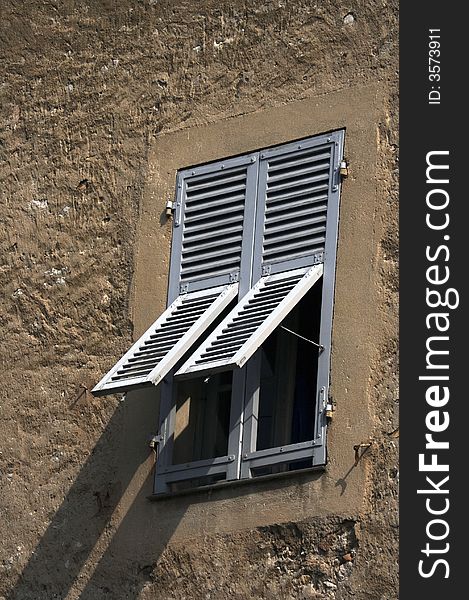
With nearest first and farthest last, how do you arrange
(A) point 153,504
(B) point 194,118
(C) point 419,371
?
(C) point 419,371
(A) point 153,504
(B) point 194,118

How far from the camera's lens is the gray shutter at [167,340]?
30.6 feet

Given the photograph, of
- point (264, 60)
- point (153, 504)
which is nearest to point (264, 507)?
point (153, 504)

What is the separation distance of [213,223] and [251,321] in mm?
860

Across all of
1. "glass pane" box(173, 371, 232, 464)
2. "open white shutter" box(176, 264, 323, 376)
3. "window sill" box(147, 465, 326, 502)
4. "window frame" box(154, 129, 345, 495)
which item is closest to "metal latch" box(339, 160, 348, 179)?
"window frame" box(154, 129, 345, 495)

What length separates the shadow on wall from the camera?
31.3 feet

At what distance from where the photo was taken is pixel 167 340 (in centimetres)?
961

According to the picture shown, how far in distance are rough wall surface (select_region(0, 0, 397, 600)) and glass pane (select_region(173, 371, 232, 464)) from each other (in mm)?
379

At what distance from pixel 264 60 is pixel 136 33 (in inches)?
34.7

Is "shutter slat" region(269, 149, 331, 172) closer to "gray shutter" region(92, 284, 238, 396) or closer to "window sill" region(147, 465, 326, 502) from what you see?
"gray shutter" region(92, 284, 238, 396)

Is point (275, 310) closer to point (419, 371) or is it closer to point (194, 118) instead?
point (419, 371)

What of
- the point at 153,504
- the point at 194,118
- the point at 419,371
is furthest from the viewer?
the point at 194,118

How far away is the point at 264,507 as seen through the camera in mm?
9219

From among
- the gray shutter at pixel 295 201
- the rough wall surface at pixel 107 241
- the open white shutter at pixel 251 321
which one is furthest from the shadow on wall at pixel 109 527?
the gray shutter at pixel 295 201

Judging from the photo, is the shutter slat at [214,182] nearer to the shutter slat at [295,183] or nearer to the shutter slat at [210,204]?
the shutter slat at [210,204]
